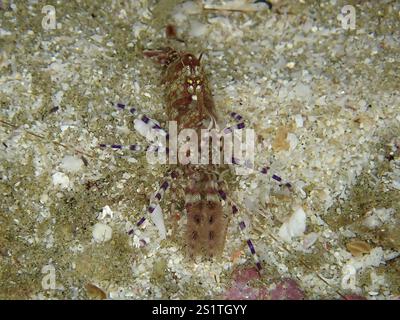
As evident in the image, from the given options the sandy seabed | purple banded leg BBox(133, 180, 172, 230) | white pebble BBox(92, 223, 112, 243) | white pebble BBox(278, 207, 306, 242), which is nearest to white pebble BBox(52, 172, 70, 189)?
the sandy seabed

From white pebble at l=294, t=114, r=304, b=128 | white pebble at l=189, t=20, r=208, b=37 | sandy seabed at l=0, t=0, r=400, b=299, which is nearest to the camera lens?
sandy seabed at l=0, t=0, r=400, b=299

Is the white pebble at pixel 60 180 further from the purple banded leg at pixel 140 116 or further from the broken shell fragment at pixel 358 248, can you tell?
the broken shell fragment at pixel 358 248

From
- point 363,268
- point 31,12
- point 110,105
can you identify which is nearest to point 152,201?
point 110,105

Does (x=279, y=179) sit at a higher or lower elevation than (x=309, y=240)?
higher

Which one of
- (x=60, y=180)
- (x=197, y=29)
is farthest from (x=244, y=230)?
(x=197, y=29)

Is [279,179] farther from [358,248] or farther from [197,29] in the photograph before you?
[197,29]

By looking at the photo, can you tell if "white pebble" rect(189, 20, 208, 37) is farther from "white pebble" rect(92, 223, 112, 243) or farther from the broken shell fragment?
the broken shell fragment
